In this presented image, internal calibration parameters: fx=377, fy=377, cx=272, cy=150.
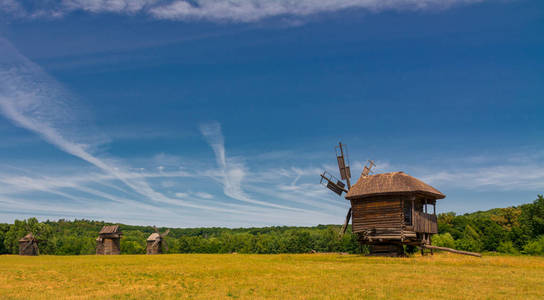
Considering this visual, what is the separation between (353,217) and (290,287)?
64.0 ft

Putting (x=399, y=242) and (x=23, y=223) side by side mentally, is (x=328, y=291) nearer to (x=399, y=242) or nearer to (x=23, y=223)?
(x=399, y=242)

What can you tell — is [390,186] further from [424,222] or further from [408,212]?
[424,222]

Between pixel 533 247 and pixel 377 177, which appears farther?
pixel 533 247

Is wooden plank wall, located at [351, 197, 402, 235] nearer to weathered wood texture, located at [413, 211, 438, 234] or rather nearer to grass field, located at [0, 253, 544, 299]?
weathered wood texture, located at [413, 211, 438, 234]

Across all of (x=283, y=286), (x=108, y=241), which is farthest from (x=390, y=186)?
(x=108, y=241)

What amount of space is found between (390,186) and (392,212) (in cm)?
220

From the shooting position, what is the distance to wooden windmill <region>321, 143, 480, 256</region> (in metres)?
31.2

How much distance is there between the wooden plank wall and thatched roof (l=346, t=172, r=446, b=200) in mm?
967

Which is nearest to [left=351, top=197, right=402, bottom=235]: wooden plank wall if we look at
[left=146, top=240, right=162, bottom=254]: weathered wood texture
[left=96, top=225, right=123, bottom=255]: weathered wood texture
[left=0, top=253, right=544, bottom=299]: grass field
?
[left=0, top=253, right=544, bottom=299]: grass field

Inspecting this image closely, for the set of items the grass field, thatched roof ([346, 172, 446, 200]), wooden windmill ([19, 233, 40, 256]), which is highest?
thatched roof ([346, 172, 446, 200])

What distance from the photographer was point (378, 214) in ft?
106

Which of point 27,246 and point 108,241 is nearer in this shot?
point 108,241

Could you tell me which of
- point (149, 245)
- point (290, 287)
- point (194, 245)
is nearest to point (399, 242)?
point (290, 287)

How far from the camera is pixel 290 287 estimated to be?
Result: 15.5 m
